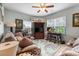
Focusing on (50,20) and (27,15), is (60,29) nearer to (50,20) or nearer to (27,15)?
(50,20)

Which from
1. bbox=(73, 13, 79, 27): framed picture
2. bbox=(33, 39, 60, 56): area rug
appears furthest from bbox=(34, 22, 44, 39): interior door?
bbox=(73, 13, 79, 27): framed picture

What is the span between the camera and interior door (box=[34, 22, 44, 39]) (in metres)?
1.15

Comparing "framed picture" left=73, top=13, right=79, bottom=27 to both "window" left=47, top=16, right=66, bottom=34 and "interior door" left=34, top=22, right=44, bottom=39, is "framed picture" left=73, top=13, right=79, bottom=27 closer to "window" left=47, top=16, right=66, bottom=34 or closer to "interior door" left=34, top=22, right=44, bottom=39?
"window" left=47, top=16, right=66, bottom=34

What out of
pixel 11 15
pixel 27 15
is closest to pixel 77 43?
pixel 27 15

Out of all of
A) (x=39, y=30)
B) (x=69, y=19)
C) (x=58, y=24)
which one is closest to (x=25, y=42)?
(x=39, y=30)

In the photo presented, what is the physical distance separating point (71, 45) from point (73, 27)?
0.63ft

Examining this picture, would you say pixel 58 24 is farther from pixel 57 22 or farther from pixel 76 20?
pixel 76 20

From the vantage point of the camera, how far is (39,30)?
1176 mm

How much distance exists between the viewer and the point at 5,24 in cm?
103

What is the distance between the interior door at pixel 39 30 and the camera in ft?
3.76

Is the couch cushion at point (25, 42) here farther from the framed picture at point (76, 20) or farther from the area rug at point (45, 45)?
the framed picture at point (76, 20)

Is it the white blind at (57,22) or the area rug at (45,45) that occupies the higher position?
the white blind at (57,22)

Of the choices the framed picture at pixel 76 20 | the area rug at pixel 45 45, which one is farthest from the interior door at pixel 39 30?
the framed picture at pixel 76 20

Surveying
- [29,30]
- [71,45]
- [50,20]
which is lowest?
[71,45]
